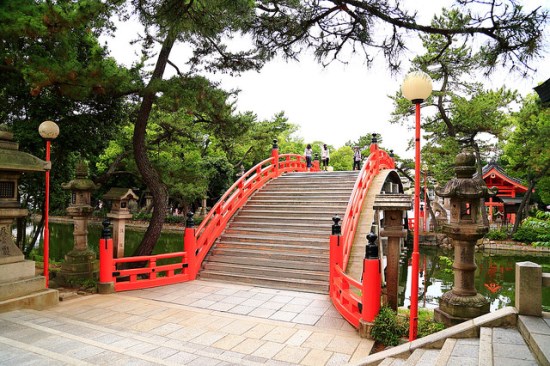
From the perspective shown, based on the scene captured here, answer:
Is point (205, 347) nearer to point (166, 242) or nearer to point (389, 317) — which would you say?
point (389, 317)

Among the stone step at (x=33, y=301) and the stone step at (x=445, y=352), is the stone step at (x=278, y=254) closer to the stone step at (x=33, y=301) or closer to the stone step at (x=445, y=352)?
the stone step at (x=33, y=301)

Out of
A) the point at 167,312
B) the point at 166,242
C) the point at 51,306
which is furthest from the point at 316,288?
the point at 166,242

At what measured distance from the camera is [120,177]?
28.4 meters

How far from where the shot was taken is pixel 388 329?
5.38 m

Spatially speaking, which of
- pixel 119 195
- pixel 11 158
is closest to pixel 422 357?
pixel 11 158

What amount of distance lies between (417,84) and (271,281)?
5.73 meters

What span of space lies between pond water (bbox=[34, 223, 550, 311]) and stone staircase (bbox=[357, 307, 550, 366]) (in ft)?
18.0

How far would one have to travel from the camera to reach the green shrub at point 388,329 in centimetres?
530

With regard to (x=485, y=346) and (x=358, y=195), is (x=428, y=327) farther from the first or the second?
(x=358, y=195)

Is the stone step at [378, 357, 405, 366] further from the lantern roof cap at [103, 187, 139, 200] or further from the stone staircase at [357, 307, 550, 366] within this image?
the lantern roof cap at [103, 187, 139, 200]

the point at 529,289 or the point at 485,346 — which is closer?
the point at 485,346

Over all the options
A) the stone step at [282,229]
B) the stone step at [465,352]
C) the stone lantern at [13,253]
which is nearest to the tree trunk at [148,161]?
the stone step at [282,229]

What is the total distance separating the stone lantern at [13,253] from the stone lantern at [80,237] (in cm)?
190

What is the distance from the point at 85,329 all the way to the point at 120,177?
82.6ft
